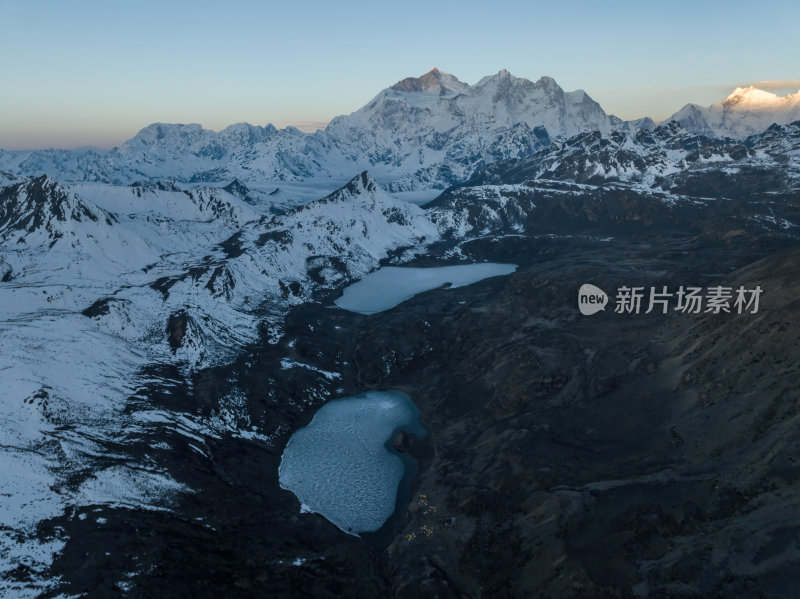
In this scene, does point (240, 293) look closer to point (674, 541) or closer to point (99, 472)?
point (99, 472)

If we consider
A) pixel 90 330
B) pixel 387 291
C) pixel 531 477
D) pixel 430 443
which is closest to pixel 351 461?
pixel 430 443

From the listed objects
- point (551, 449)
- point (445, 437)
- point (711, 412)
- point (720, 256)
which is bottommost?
point (445, 437)

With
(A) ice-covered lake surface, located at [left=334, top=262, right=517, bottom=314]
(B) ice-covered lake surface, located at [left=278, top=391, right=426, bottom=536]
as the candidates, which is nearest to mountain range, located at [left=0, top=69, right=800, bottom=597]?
(B) ice-covered lake surface, located at [left=278, top=391, right=426, bottom=536]

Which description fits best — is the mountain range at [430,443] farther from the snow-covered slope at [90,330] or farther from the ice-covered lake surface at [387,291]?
the ice-covered lake surface at [387,291]

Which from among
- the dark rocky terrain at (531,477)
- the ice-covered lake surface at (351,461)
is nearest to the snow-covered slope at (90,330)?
the dark rocky terrain at (531,477)

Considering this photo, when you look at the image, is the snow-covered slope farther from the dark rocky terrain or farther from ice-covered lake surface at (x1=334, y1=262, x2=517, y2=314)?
ice-covered lake surface at (x1=334, y1=262, x2=517, y2=314)

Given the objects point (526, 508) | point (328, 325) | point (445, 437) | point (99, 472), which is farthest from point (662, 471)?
point (328, 325)

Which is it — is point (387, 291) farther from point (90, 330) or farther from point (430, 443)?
point (90, 330)

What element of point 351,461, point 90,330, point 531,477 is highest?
point 90,330
